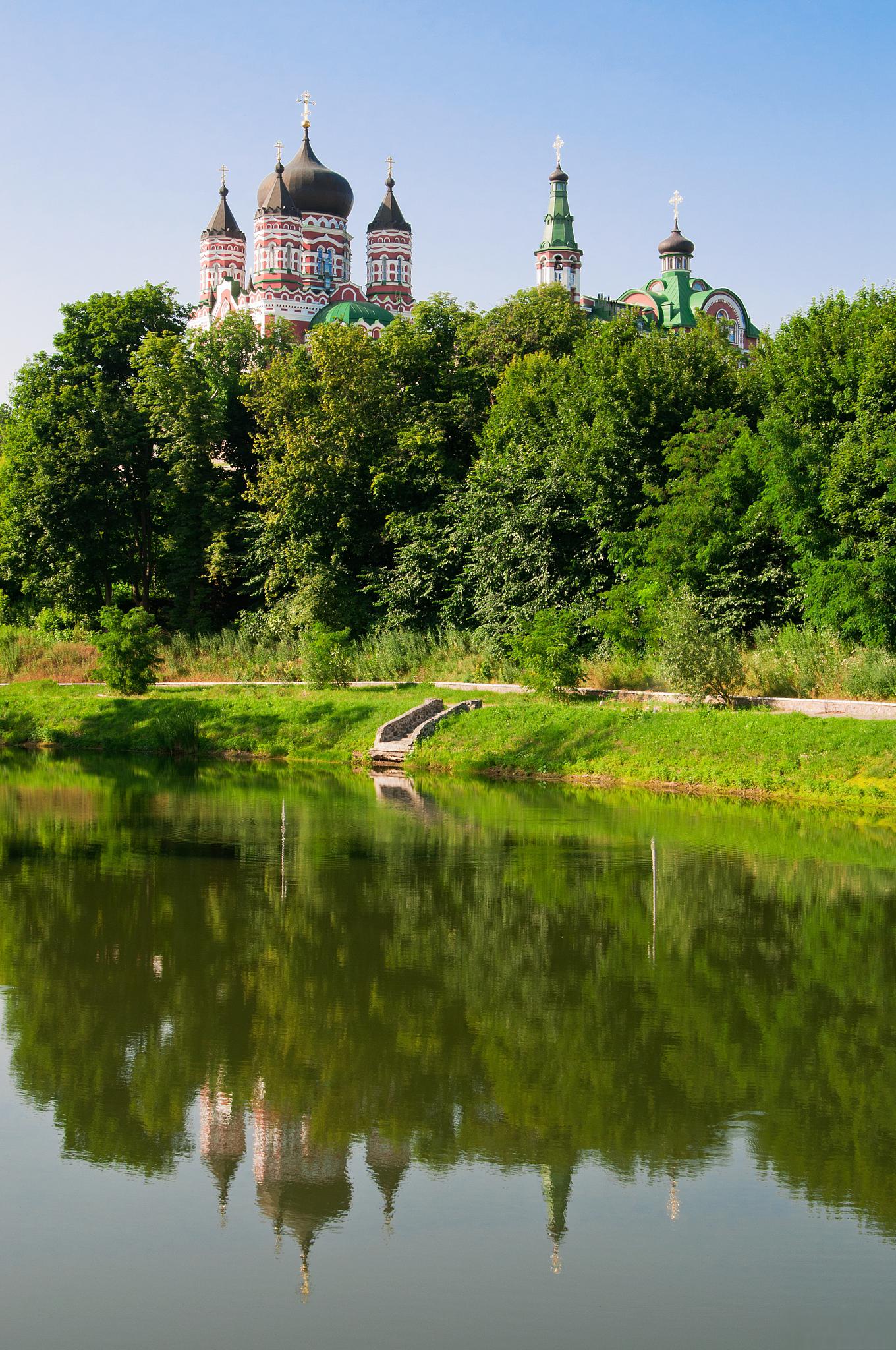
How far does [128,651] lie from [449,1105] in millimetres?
23745

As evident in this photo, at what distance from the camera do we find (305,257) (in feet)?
283

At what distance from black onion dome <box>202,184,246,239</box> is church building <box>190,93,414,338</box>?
0.07 meters

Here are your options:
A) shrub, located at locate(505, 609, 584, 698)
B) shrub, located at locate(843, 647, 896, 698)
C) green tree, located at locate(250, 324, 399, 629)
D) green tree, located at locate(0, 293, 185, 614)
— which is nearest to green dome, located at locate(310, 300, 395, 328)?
green tree, located at locate(0, 293, 185, 614)

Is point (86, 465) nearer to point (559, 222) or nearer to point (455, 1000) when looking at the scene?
point (455, 1000)

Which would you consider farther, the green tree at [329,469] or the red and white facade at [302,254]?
the red and white facade at [302,254]

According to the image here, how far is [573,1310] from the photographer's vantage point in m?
5.40

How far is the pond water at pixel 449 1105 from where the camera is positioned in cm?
549

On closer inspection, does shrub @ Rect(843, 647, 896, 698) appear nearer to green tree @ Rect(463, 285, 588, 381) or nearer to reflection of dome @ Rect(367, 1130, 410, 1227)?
reflection of dome @ Rect(367, 1130, 410, 1227)

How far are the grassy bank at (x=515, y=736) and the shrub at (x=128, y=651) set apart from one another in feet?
1.91

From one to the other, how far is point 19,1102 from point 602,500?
76.6ft

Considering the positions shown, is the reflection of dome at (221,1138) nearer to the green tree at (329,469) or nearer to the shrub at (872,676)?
the shrub at (872,676)

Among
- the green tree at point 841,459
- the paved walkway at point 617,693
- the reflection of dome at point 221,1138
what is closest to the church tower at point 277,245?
the paved walkway at point 617,693

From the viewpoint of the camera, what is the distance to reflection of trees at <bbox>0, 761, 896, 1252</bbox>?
6980 mm

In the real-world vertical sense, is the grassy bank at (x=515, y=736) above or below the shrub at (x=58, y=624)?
below
